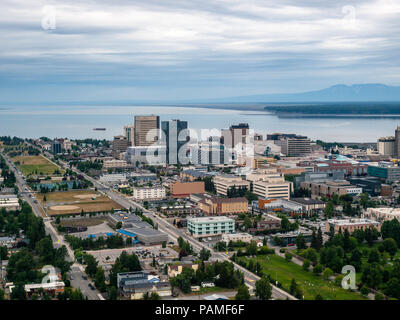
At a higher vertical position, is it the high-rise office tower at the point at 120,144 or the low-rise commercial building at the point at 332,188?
the high-rise office tower at the point at 120,144

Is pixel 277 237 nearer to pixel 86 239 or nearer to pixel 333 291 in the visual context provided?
pixel 333 291

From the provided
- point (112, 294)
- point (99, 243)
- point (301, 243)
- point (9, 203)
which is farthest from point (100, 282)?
point (9, 203)

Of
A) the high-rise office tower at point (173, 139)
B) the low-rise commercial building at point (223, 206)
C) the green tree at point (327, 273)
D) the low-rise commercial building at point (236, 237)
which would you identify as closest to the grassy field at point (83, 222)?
the low-rise commercial building at point (223, 206)

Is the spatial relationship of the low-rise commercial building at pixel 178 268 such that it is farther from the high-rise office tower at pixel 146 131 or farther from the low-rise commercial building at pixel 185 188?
the high-rise office tower at pixel 146 131

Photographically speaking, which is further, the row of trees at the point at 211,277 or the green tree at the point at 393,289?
the row of trees at the point at 211,277

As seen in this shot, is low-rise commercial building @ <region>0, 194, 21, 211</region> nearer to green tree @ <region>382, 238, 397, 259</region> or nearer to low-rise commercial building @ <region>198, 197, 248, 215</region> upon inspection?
low-rise commercial building @ <region>198, 197, 248, 215</region>

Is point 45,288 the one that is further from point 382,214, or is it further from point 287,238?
point 382,214
